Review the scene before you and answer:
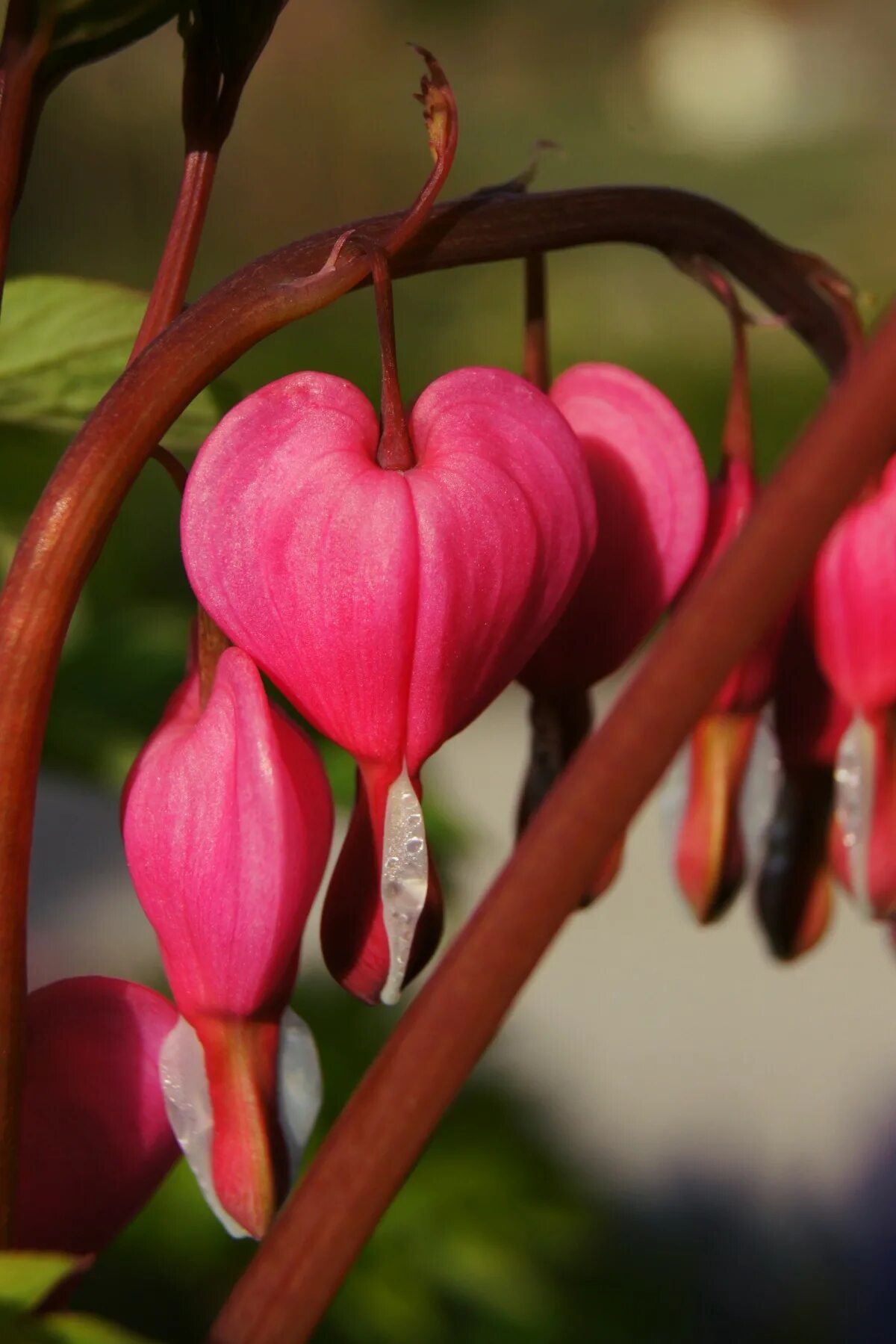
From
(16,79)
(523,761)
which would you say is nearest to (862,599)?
(16,79)

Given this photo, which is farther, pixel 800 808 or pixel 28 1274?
pixel 800 808

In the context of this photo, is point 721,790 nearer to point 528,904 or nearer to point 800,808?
point 800,808

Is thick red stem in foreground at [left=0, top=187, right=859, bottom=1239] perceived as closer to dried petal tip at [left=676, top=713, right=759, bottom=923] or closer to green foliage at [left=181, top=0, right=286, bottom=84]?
green foliage at [left=181, top=0, right=286, bottom=84]

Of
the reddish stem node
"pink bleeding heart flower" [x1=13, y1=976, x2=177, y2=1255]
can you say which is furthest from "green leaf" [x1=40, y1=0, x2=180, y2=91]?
"pink bleeding heart flower" [x1=13, y1=976, x2=177, y2=1255]

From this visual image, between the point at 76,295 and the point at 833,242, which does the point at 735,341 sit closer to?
the point at 76,295

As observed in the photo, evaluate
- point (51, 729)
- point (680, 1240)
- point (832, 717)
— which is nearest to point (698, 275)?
point (832, 717)

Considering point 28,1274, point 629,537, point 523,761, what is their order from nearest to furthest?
point 28,1274 → point 629,537 → point 523,761
